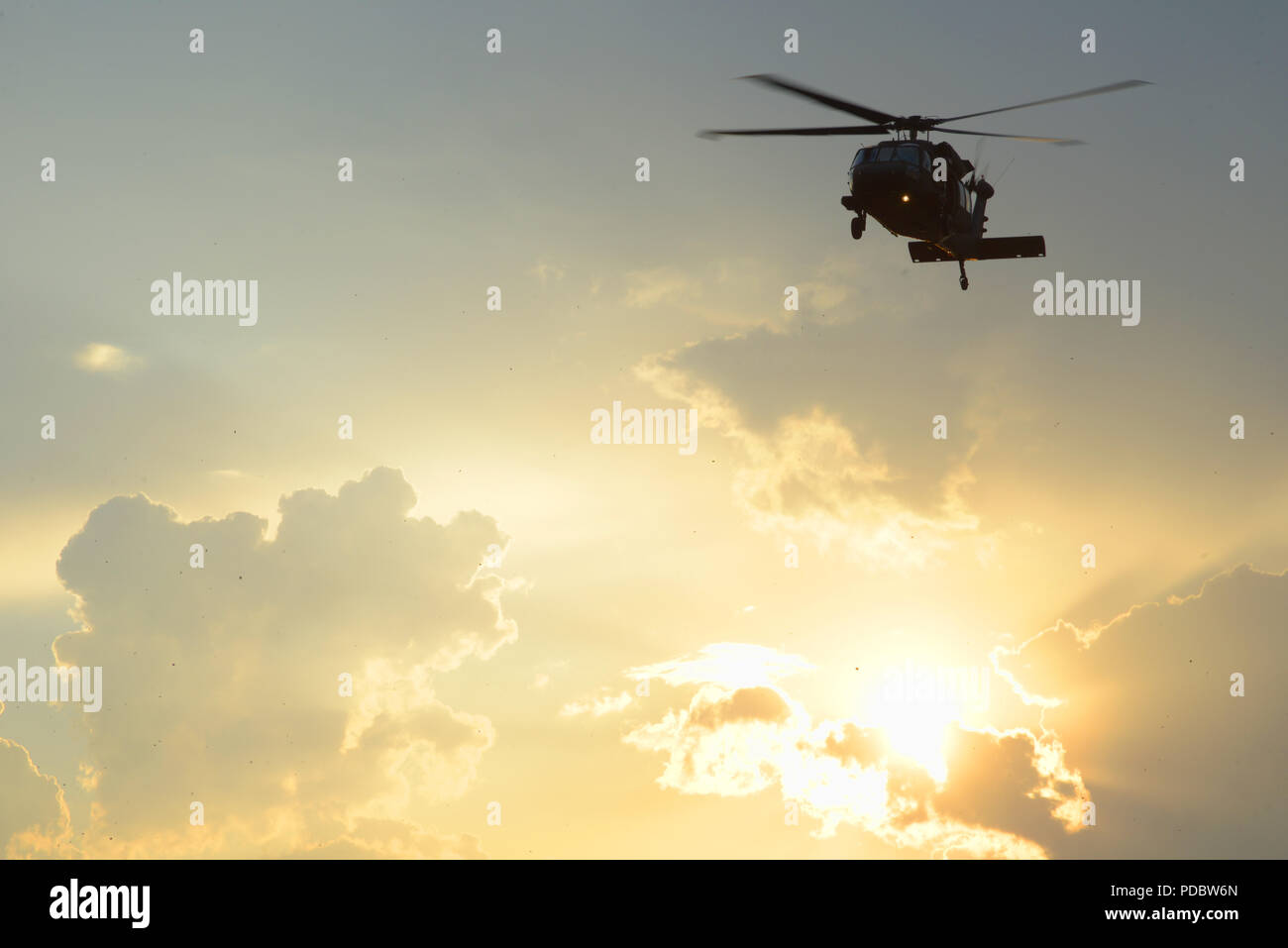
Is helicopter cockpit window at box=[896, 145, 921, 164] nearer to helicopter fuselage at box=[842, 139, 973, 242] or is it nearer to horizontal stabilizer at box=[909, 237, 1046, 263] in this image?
helicopter fuselage at box=[842, 139, 973, 242]

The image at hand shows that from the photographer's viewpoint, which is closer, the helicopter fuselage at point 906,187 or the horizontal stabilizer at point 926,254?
the helicopter fuselage at point 906,187

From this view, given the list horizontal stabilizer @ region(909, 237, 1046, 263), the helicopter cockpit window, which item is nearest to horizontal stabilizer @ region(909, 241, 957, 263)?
horizontal stabilizer @ region(909, 237, 1046, 263)

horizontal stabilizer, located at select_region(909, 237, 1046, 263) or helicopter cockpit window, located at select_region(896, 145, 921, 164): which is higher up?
helicopter cockpit window, located at select_region(896, 145, 921, 164)

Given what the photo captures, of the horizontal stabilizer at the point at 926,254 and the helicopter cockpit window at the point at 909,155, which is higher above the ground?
the helicopter cockpit window at the point at 909,155

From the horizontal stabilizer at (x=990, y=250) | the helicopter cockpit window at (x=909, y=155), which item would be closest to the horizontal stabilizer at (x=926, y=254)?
the horizontal stabilizer at (x=990, y=250)

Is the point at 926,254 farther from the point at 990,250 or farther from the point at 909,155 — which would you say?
the point at 909,155

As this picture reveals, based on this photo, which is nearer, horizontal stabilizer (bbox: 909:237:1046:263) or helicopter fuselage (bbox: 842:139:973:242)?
helicopter fuselage (bbox: 842:139:973:242)

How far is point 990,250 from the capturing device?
4103 cm

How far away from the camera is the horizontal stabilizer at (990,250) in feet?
132

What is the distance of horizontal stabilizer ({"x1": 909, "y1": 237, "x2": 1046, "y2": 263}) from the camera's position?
40344 millimetres

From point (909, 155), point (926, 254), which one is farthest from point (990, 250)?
point (909, 155)

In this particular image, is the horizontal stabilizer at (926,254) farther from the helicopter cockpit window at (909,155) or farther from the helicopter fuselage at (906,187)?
the helicopter cockpit window at (909,155)
